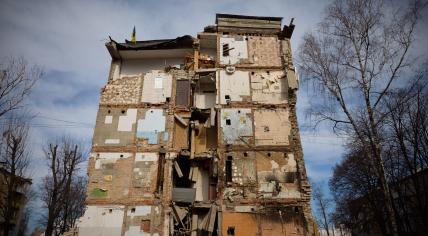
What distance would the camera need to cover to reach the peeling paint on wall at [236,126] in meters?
18.4

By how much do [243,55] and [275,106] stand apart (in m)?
4.70

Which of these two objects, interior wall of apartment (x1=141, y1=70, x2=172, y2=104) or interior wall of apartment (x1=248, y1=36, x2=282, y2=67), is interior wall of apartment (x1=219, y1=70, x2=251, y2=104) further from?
interior wall of apartment (x1=141, y1=70, x2=172, y2=104)

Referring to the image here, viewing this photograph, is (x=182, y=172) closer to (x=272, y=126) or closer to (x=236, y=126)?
(x=236, y=126)

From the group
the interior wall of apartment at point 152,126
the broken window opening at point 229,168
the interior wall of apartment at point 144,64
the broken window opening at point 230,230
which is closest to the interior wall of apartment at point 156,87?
the interior wall of apartment at point 152,126

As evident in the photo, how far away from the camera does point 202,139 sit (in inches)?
785

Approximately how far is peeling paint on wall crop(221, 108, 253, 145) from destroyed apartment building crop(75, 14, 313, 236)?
65mm

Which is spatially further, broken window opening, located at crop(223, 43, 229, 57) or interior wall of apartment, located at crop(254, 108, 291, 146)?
broken window opening, located at crop(223, 43, 229, 57)

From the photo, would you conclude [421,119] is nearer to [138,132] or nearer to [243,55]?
[243,55]

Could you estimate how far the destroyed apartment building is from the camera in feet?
54.4

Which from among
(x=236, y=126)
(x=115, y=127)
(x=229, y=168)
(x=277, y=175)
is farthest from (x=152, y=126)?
(x=277, y=175)

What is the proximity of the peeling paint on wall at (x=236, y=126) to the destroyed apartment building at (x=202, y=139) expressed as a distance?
2.6 inches

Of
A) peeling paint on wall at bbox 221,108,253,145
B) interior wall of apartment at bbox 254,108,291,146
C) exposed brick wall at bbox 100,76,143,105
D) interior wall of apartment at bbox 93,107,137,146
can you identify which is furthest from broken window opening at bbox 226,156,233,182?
exposed brick wall at bbox 100,76,143,105

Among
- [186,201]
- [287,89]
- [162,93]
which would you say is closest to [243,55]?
[287,89]

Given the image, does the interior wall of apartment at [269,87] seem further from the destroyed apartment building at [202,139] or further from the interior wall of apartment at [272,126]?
the interior wall of apartment at [272,126]
